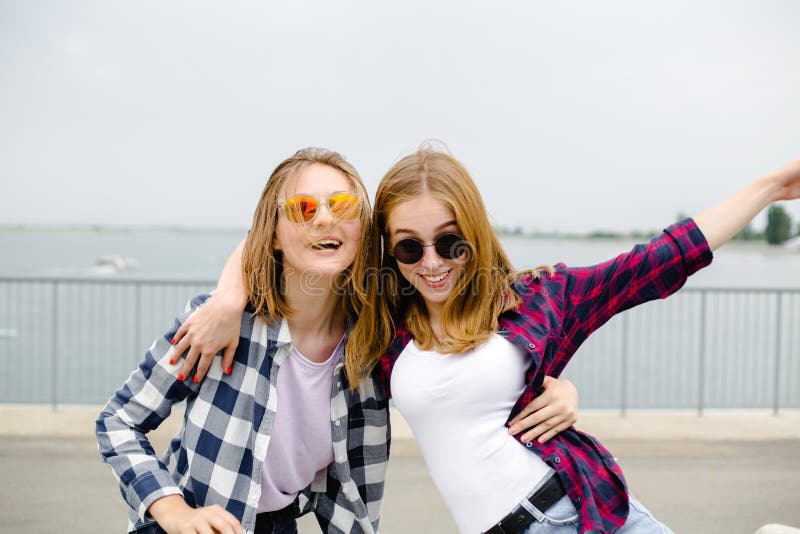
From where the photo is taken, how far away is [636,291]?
1.96 metres

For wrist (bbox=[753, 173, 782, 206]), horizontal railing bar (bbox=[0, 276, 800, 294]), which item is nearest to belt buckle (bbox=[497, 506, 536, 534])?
wrist (bbox=[753, 173, 782, 206])

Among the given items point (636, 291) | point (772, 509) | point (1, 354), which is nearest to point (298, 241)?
point (636, 291)

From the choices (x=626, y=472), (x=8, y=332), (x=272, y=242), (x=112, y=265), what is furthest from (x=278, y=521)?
(x=112, y=265)

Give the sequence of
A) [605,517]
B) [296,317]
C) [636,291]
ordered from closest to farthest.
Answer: [605,517]
[636,291]
[296,317]

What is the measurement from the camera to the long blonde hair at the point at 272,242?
2.08 metres

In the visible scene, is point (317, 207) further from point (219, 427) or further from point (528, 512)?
point (528, 512)

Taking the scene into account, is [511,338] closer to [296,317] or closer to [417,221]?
[417,221]

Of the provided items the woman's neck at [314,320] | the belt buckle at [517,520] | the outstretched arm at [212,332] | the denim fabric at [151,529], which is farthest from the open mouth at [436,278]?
the denim fabric at [151,529]

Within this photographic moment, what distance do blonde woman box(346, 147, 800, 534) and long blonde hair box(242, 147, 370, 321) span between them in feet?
0.35

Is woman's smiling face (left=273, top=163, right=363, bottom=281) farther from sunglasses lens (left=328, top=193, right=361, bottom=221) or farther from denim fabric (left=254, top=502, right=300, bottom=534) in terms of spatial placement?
denim fabric (left=254, top=502, right=300, bottom=534)

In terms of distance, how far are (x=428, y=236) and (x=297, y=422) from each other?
738 millimetres

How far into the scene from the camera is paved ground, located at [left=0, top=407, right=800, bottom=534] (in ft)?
13.4

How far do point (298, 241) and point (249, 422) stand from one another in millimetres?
569

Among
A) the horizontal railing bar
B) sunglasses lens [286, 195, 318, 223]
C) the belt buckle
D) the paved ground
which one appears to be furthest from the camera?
the horizontal railing bar
